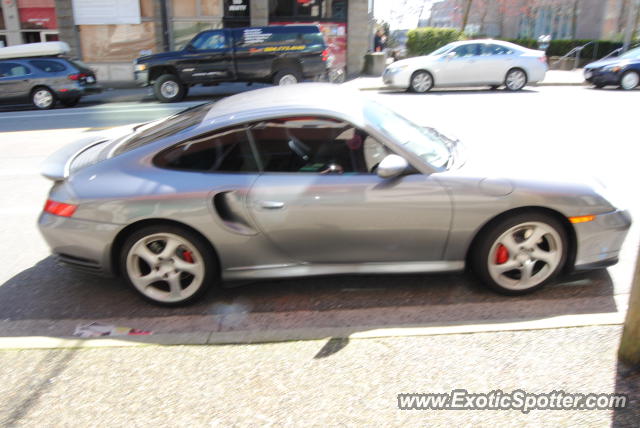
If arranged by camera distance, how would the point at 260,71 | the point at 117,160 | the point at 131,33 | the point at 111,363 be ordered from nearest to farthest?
the point at 111,363, the point at 117,160, the point at 260,71, the point at 131,33

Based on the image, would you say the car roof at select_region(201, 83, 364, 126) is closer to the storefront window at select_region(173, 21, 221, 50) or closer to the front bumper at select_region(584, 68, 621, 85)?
the front bumper at select_region(584, 68, 621, 85)

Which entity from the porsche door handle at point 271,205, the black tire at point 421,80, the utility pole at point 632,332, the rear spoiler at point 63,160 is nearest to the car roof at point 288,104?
the porsche door handle at point 271,205

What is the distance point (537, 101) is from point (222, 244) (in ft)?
39.6

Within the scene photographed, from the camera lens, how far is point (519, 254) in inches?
146

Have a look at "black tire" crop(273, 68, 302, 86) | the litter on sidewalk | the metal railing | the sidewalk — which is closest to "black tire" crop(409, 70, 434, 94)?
the sidewalk

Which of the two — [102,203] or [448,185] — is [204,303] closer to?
[102,203]

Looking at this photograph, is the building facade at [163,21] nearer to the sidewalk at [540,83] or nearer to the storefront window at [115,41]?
the storefront window at [115,41]

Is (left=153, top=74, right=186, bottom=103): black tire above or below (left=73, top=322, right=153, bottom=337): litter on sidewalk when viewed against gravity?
above

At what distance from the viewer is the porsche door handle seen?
364 cm

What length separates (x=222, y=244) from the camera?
372 centimetres

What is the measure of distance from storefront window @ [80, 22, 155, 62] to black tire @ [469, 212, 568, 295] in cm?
2082

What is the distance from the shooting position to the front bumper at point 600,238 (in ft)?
12.0

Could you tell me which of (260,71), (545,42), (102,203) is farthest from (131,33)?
(102,203)

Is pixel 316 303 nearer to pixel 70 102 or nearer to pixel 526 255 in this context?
pixel 526 255
